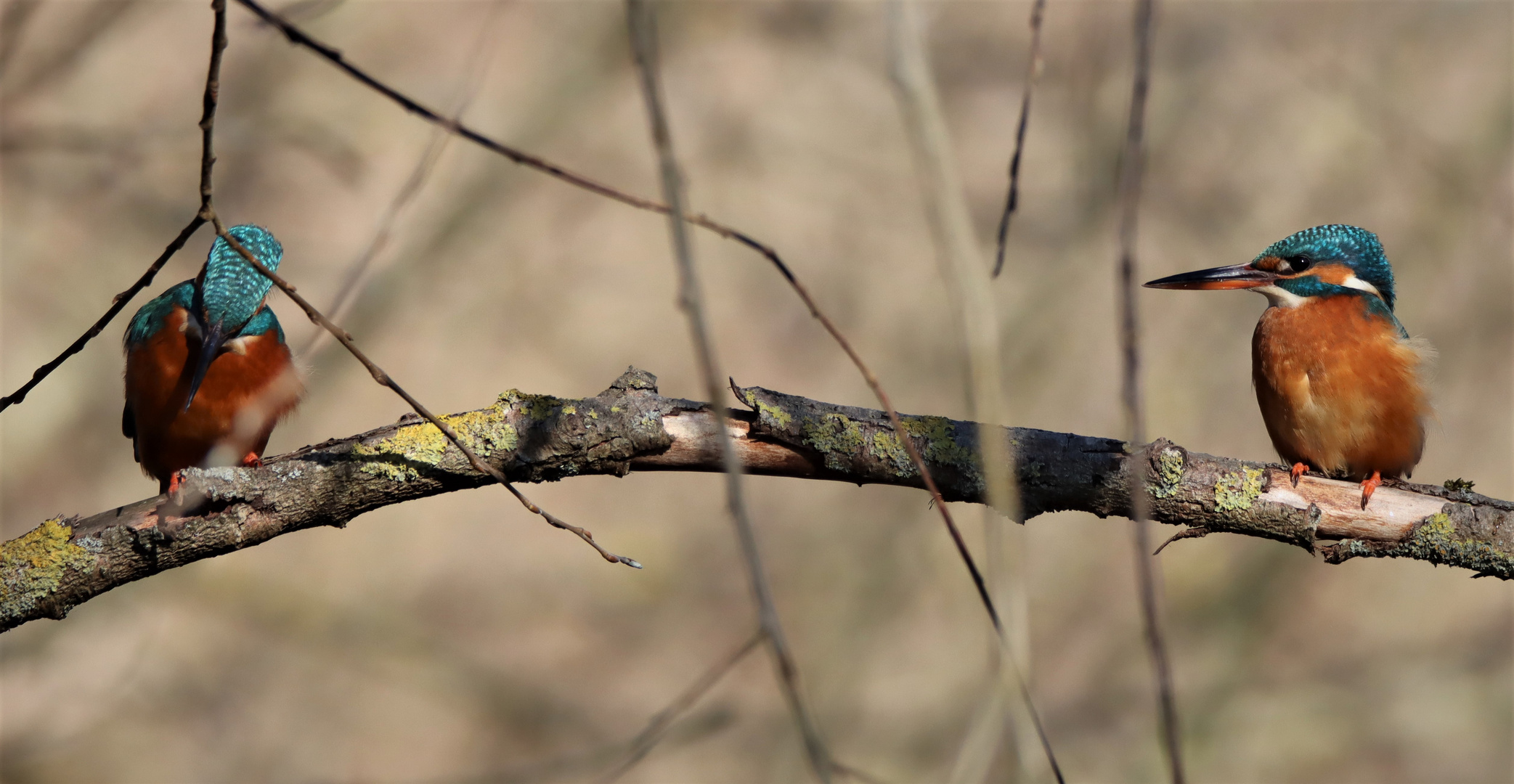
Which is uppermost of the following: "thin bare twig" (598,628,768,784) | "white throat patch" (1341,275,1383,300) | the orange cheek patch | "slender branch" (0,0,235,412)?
the orange cheek patch

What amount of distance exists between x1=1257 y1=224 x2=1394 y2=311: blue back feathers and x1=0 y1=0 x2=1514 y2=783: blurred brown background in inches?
77.4

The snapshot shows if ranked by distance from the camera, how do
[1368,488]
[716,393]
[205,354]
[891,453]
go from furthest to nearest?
[205,354], [1368,488], [891,453], [716,393]

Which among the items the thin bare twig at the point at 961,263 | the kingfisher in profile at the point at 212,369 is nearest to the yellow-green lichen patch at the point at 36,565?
the kingfisher in profile at the point at 212,369

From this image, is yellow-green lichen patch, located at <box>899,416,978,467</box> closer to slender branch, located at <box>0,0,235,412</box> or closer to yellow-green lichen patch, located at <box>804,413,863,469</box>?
yellow-green lichen patch, located at <box>804,413,863,469</box>

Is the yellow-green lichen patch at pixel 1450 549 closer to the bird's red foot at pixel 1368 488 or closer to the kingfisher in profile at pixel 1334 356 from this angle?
the bird's red foot at pixel 1368 488

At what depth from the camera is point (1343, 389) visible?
122 inches

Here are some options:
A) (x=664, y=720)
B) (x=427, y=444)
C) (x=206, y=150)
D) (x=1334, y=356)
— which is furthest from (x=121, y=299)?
(x=1334, y=356)

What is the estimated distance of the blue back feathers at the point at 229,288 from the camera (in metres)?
3.14

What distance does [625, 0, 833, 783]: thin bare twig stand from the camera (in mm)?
903

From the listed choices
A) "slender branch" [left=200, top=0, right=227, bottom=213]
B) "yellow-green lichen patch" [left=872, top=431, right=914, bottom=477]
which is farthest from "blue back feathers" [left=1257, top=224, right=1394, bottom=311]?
"slender branch" [left=200, top=0, right=227, bottom=213]

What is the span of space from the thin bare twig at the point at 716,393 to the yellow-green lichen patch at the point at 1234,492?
170 centimetres

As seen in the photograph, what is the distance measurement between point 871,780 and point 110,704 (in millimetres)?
5501

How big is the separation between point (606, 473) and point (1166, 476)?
127cm

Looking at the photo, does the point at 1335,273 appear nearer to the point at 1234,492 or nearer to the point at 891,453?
the point at 1234,492
